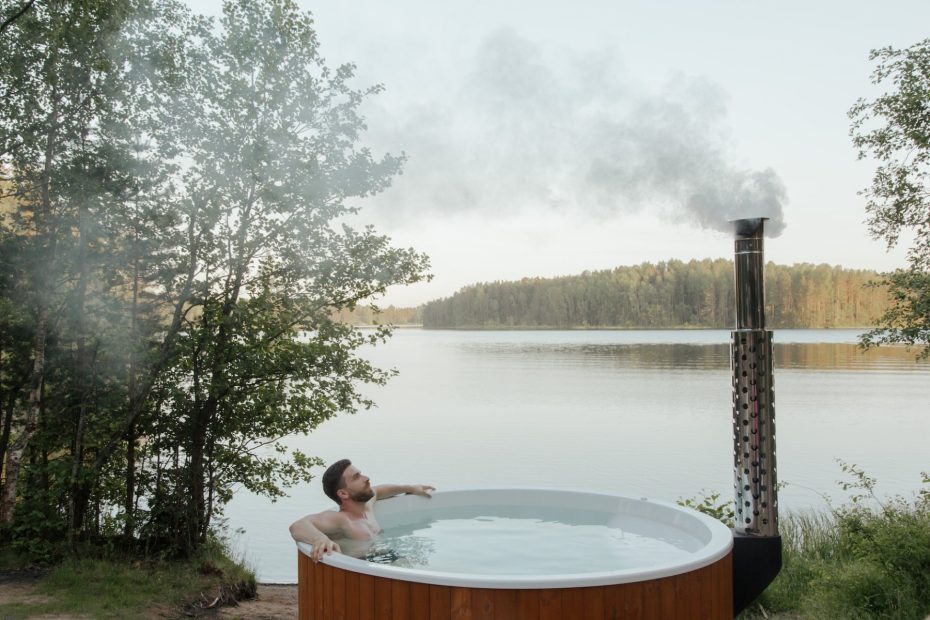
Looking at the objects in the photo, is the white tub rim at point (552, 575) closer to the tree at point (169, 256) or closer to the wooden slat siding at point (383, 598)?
the wooden slat siding at point (383, 598)

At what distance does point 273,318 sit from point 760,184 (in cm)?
326

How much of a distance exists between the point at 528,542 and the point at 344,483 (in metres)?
1.06

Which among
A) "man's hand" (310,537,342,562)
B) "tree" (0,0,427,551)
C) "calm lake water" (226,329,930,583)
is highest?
"tree" (0,0,427,551)

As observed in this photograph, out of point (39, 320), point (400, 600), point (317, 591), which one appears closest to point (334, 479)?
point (317, 591)

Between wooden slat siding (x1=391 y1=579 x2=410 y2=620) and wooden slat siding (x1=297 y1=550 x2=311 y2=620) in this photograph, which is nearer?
wooden slat siding (x1=391 y1=579 x2=410 y2=620)

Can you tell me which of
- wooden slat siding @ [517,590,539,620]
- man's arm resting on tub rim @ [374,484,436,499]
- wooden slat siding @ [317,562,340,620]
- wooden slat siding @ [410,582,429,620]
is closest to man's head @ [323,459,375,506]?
man's arm resting on tub rim @ [374,484,436,499]

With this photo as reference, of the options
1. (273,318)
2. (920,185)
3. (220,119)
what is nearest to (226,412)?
(273,318)

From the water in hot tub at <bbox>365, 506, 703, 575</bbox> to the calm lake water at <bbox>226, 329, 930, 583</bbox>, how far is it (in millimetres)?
363

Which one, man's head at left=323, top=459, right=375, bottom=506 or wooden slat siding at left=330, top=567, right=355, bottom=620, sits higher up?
Result: man's head at left=323, top=459, right=375, bottom=506

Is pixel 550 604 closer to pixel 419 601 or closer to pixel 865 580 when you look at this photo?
pixel 419 601

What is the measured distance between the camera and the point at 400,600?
281 centimetres

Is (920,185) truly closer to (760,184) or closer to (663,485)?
(760,184)

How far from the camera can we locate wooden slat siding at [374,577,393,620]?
2840 millimetres

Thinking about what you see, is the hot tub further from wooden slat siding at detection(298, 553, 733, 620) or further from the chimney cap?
the chimney cap
